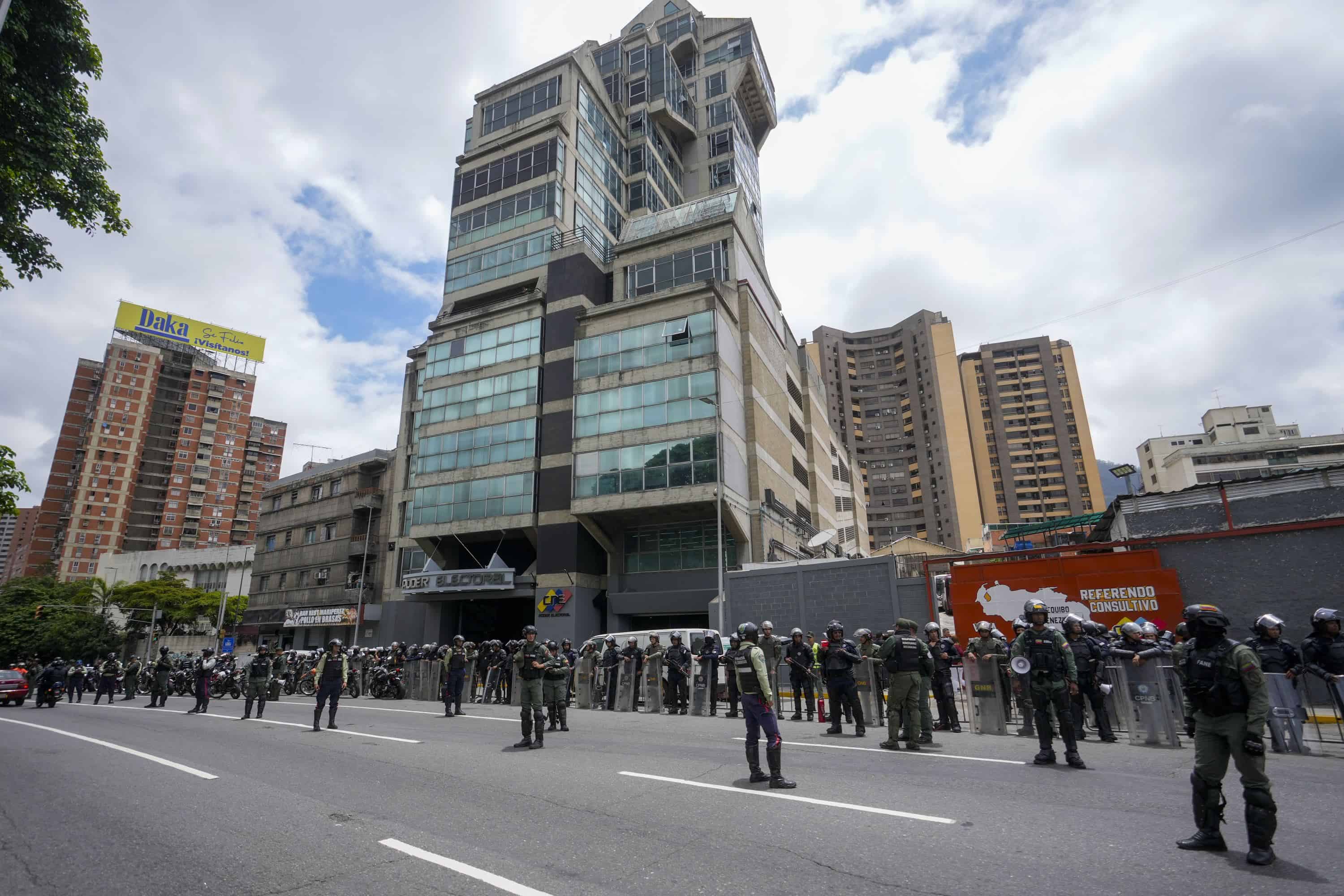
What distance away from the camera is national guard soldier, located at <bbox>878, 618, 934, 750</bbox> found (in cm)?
980

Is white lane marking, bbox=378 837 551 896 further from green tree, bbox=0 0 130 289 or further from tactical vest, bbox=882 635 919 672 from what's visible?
green tree, bbox=0 0 130 289

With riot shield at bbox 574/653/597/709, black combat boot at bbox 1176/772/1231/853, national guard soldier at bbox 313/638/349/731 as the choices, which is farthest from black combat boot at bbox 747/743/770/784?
riot shield at bbox 574/653/597/709

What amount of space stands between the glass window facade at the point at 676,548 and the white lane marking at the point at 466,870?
1142 inches

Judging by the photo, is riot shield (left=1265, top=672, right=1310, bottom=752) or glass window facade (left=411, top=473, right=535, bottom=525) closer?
riot shield (left=1265, top=672, right=1310, bottom=752)

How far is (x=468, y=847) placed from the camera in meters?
5.40

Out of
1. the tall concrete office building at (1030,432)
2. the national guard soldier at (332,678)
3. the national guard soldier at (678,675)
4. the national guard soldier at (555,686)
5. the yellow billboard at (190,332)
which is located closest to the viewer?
the national guard soldier at (555,686)

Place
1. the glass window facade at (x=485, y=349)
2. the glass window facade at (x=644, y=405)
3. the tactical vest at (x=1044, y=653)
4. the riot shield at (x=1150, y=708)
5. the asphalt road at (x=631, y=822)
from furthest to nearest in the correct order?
the glass window facade at (x=485, y=349), the glass window facade at (x=644, y=405), the riot shield at (x=1150, y=708), the tactical vest at (x=1044, y=653), the asphalt road at (x=631, y=822)

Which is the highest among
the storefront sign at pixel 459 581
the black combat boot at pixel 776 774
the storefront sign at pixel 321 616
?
the storefront sign at pixel 459 581

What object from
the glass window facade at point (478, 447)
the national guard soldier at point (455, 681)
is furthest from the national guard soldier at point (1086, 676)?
the glass window facade at point (478, 447)

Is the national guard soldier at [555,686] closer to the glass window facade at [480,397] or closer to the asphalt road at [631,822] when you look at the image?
the asphalt road at [631,822]

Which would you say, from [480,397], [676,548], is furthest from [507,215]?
[676,548]

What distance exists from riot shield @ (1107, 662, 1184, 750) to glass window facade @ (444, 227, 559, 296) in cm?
3812

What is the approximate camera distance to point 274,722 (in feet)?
50.5

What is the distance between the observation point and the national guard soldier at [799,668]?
1413cm
